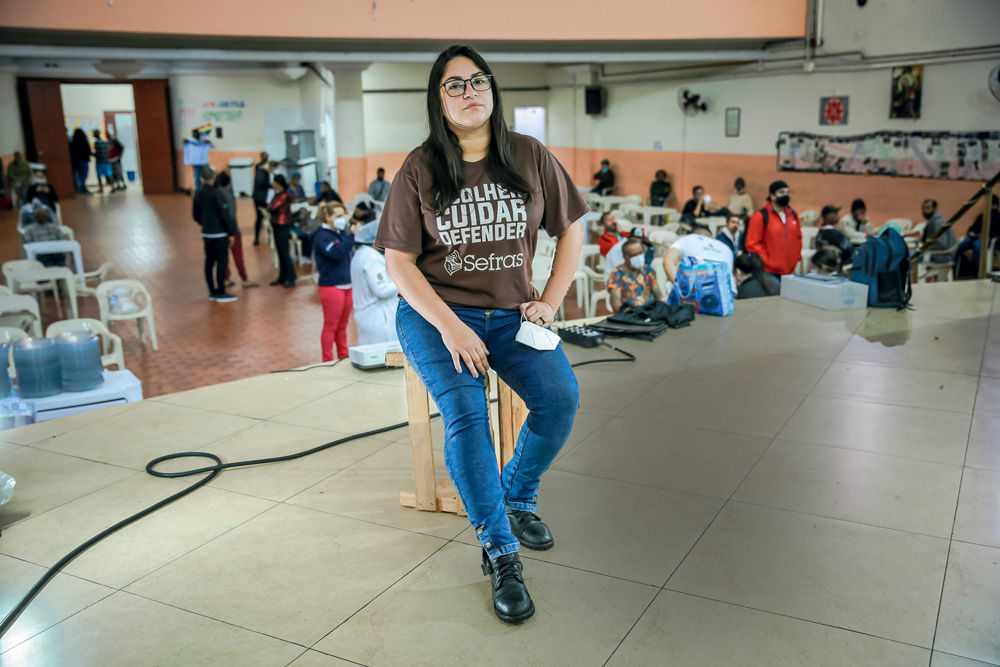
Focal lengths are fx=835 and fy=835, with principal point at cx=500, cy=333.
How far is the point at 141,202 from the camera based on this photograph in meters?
20.8

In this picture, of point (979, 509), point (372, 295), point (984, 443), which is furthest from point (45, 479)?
point (984, 443)

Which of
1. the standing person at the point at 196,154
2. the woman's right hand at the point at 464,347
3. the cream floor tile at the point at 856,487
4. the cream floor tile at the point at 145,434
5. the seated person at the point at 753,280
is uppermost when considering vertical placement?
the standing person at the point at 196,154

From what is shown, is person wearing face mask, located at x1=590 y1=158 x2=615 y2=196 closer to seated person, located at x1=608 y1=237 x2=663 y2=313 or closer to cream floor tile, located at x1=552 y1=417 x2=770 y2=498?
seated person, located at x1=608 y1=237 x2=663 y2=313

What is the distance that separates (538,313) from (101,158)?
80.3ft

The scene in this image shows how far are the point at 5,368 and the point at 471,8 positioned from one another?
7.93m

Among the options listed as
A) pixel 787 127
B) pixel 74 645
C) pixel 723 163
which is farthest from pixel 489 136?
pixel 723 163

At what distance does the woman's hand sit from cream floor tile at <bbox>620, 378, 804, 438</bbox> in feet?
4.82

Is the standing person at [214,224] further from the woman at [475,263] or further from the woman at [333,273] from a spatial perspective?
the woman at [475,263]

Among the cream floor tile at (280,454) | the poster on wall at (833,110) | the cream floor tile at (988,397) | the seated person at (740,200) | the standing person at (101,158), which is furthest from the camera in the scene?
the standing person at (101,158)

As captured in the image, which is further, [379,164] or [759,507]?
[379,164]

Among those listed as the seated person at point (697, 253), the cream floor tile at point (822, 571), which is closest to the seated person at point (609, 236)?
the seated person at point (697, 253)

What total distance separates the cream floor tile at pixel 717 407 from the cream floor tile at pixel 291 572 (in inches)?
60.1

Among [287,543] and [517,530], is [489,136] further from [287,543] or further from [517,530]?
[287,543]

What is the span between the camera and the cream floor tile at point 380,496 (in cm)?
269
